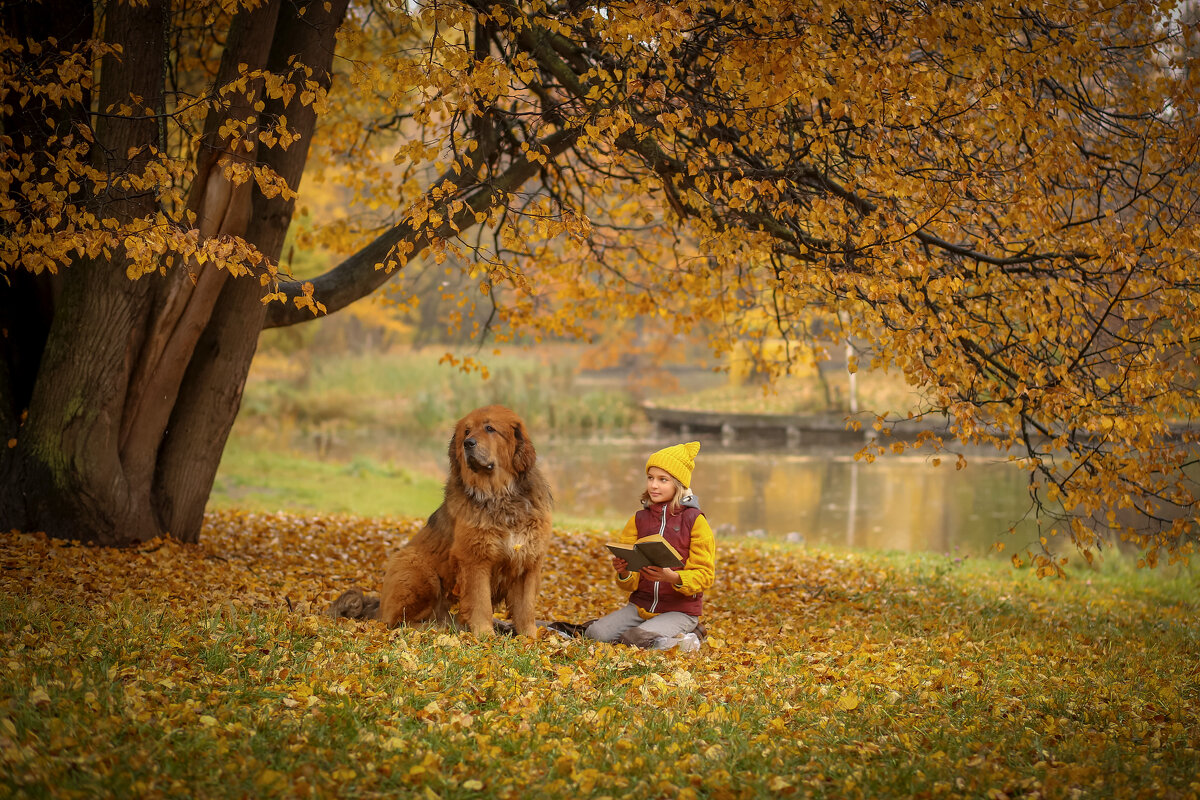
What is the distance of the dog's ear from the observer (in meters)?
5.24

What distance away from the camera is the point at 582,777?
3.13 meters

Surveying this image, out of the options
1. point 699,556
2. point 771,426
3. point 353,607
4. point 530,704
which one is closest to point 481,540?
point 353,607

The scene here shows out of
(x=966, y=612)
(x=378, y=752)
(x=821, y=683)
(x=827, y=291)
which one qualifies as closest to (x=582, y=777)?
(x=378, y=752)

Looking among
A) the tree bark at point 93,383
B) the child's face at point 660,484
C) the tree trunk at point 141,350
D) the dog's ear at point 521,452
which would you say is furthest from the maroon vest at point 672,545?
the tree bark at point 93,383

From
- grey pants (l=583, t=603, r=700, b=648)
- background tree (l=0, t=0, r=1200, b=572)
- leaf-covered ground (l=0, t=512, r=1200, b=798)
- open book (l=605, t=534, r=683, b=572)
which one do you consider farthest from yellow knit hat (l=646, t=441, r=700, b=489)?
background tree (l=0, t=0, r=1200, b=572)

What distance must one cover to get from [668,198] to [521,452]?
3.19 m

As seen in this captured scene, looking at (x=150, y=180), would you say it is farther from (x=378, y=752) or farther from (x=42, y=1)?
(x=378, y=752)

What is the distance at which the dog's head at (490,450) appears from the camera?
502cm

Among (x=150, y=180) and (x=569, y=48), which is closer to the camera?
(x=150, y=180)

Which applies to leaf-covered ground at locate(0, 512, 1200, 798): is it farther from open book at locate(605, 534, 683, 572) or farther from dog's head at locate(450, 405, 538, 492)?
dog's head at locate(450, 405, 538, 492)

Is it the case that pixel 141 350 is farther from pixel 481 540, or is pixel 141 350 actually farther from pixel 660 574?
pixel 660 574

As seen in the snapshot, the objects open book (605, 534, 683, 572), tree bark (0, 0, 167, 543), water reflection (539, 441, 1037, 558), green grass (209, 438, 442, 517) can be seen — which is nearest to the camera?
open book (605, 534, 683, 572)

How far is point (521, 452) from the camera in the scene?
17.2ft

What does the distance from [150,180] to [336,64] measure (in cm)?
709
